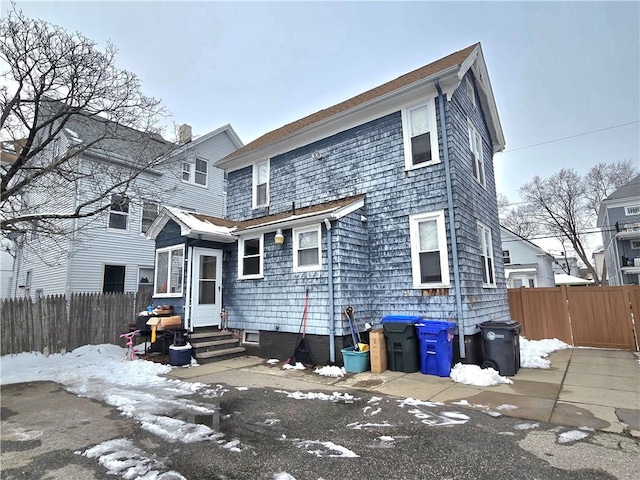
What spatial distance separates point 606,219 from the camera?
25719mm

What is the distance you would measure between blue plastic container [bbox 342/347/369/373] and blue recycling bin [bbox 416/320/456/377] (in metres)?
1.16

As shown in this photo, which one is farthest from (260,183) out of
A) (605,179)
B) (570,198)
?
(605,179)

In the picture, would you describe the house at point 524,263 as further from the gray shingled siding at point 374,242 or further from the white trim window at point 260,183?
the white trim window at point 260,183

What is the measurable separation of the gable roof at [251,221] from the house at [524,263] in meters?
18.7

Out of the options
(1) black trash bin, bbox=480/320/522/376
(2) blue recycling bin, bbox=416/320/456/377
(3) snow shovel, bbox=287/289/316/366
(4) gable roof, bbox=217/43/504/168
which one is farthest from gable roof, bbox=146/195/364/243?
(1) black trash bin, bbox=480/320/522/376

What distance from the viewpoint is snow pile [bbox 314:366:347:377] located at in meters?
7.09

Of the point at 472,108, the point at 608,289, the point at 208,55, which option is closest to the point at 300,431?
the point at 472,108

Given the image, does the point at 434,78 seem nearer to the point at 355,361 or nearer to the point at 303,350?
the point at 355,361

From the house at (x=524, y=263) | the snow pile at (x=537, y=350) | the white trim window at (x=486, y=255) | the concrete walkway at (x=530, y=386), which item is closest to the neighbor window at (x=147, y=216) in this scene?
the concrete walkway at (x=530, y=386)

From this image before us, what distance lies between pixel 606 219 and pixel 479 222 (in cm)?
2390

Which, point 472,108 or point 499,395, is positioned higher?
point 472,108

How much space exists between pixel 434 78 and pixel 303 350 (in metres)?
6.96

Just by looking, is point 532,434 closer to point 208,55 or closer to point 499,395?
point 499,395

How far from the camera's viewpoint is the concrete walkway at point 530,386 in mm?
4586
